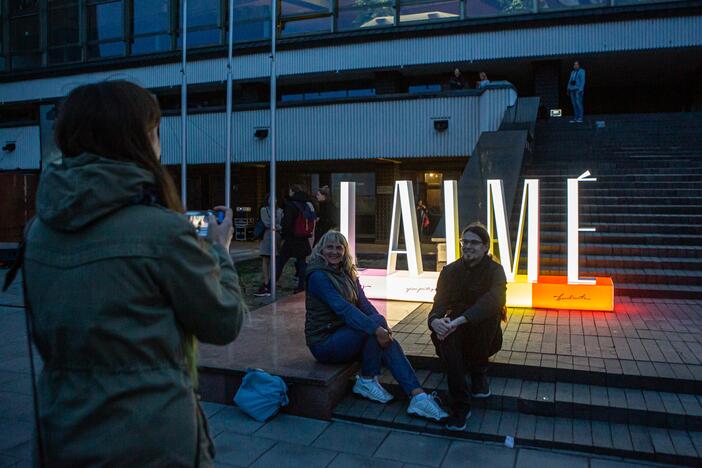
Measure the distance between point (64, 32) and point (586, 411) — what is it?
81.2ft

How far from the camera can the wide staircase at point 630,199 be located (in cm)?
860

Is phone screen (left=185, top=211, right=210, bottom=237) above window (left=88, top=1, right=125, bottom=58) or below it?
below

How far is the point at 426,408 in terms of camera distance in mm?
4402

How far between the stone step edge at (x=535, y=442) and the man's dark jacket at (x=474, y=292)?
2.46 ft

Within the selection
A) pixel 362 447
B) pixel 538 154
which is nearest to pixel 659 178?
pixel 538 154

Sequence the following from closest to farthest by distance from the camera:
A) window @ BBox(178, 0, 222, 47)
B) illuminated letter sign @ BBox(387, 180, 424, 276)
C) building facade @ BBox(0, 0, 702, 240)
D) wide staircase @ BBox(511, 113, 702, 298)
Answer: illuminated letter sign @ BBox(387, 180, 424, 276)
wide staircase @ BBox(511, 113, 702, 298)
building facade @ BBox(0, 0, 702, 240)
window @ BBox(178, 0, 222, 47)

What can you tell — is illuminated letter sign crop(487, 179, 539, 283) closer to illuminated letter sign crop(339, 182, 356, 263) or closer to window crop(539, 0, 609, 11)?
illuminated letter sign crop(339, 182, 356, 263)

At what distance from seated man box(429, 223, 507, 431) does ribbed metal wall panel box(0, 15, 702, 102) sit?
12635 mm

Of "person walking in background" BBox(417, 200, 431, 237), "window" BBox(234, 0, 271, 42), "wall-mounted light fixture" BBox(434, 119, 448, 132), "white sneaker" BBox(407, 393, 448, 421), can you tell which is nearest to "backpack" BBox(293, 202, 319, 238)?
"white sneaker" BBox(407, 393, 448, 421)

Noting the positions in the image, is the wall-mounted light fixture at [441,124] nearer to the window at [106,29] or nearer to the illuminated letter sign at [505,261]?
the illuminated letter sign at [505,261]

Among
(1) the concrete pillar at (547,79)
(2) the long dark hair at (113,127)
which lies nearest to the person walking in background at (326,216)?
(2) the long dark hair at (113,127)

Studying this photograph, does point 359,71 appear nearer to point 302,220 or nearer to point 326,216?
point 326,216

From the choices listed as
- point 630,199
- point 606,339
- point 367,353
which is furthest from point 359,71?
point 367,353

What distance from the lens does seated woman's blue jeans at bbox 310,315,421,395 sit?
4.65 meters
